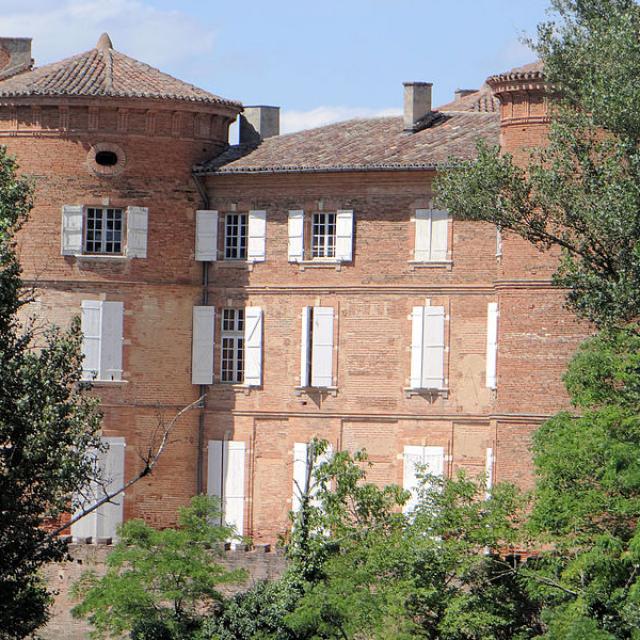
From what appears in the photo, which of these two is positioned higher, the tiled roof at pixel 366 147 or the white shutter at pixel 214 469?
the tiled roof at pixel 366 147

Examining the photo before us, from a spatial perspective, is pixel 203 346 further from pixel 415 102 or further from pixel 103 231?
pixel 415 102

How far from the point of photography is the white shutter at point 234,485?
56.6 metres

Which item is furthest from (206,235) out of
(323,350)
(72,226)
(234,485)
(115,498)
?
(115,498)

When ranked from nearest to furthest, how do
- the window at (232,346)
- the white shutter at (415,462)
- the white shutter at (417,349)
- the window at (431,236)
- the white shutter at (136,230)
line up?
the white shutter at (415,462) < the window at (431,236) < the white shutter at (417,349) < the white shutter at (136,230) < the window at (232,346)

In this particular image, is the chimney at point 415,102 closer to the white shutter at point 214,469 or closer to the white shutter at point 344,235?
the white shutter at point 344,235

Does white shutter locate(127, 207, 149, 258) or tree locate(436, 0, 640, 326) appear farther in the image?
white shutter locate(127, 207, 149, 258)

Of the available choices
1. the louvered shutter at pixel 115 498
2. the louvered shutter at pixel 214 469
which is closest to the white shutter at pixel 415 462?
the louvered shutter at pixel 214 469

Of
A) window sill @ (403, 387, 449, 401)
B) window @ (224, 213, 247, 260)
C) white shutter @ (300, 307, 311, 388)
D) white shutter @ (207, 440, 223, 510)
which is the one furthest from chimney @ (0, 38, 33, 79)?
window sill @ (403, 387, 449, 401)

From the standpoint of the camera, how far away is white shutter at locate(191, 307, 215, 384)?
56972mm

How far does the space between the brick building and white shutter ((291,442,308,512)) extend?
5cm

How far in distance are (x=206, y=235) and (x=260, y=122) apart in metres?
4.78

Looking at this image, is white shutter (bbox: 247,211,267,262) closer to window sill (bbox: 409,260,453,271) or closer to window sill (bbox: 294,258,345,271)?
window sill (bbox: 294,258,345,271)

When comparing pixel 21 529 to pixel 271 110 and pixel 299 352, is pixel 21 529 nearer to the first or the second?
pixel 299 352

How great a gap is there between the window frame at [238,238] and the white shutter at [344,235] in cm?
246
